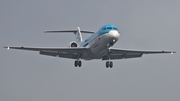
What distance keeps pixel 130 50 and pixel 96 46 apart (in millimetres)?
5219

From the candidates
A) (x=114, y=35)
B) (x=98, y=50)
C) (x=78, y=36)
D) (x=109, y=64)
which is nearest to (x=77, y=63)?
(x=109, y=64)

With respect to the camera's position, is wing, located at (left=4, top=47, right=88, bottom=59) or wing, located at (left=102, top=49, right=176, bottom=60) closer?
wing, located at (left=4, top=47, right=88, bottom=59)

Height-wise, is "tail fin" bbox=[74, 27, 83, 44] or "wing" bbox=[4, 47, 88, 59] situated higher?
"tail fin" bbox=[74, 27, 83, 44]

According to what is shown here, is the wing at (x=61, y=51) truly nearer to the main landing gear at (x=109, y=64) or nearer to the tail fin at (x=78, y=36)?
the main landing gear at (x=109, y=64)

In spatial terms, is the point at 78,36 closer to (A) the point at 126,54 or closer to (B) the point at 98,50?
(A) the point at 126,54

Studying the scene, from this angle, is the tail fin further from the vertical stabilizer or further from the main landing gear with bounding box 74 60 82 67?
the main landing gear with bounding box 74 60 82 67

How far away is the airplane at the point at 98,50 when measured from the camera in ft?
175

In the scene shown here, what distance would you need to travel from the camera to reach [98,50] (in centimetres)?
5488

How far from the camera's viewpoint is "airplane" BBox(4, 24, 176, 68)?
175 ft

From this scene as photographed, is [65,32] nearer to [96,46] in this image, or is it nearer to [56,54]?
[56,54]

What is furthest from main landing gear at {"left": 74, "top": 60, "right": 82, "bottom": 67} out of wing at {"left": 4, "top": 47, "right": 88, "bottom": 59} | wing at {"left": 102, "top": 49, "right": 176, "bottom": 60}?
wing at {"left": 102, "top": 49, "right": 176, "bottom": 60}

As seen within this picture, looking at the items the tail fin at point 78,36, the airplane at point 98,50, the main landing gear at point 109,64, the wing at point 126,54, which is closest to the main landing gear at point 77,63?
the airplane at point 98,50

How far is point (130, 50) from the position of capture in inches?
2286

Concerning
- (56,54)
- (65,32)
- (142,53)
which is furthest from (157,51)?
(65,32)
